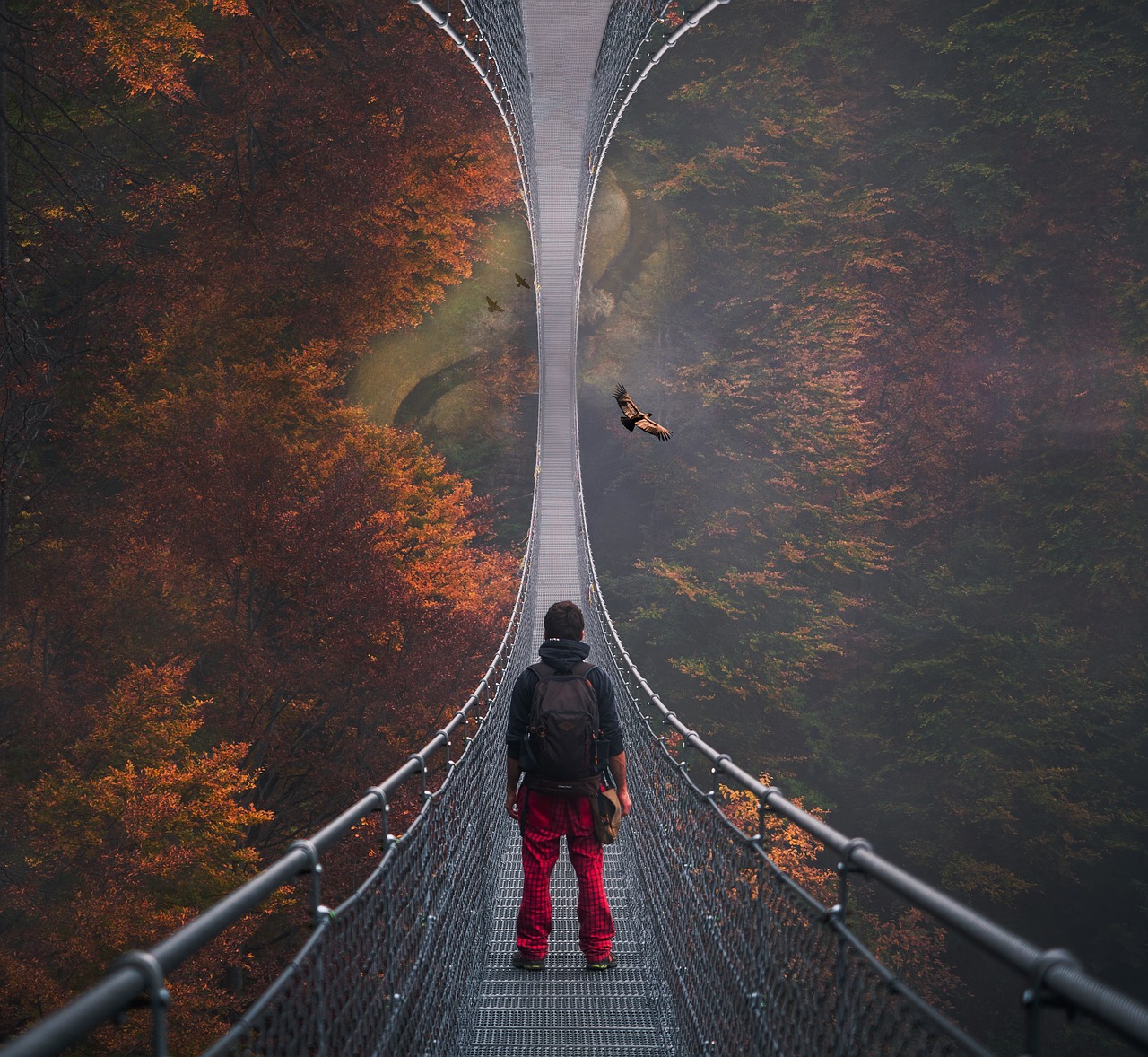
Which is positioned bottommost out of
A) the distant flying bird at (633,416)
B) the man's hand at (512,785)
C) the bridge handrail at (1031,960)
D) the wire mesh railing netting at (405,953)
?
the wire mesh railing netting at (405,953)

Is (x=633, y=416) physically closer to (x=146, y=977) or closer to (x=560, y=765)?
(x=560, y=765)

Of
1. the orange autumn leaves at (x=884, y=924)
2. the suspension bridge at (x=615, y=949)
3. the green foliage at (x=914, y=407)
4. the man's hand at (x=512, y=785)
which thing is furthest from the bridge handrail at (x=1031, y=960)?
the green foliage at (x=914, y=407)

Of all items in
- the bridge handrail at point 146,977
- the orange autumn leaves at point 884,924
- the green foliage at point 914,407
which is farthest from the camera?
the green foliage at point 914,407

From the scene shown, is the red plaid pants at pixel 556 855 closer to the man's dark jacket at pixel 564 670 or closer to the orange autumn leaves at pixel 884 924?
the man's dark jacket at pixel 564 670

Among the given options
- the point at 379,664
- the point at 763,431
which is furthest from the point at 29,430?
the point at 763,431

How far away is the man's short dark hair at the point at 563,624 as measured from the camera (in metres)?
1.96

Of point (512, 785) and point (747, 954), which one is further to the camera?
point (512, 785)

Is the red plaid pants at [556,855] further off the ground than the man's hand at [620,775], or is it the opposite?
the man's hand at [620,775]

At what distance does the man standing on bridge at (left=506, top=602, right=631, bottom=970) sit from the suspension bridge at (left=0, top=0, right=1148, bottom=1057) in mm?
130

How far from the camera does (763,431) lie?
14.7m

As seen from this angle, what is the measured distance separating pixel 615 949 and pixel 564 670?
2.80ft

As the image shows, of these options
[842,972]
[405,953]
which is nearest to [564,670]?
[405,953]

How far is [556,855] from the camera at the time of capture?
81.3 inches

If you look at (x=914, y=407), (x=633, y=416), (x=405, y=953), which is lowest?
(x=405, y=953)
